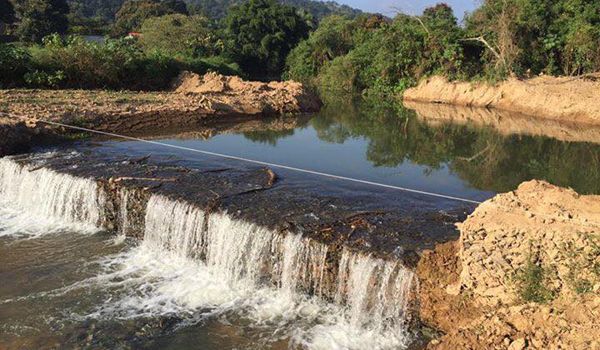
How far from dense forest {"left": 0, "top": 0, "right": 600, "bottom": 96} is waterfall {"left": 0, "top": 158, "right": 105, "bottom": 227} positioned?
10.1 meters

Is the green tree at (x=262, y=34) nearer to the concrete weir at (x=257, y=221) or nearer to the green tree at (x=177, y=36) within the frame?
the green tree at (x=177, y=36)

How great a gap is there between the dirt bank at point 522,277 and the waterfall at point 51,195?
623cm

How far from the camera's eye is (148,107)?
16.0 metres

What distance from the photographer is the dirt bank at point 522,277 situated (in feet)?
14.9

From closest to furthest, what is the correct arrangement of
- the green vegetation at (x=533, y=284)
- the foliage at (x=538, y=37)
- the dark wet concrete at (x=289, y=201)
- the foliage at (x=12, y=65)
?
the green vegetation at (x=533, y=284), the dark wet concrete at (x=289, y=201), the foliage at (x=12, y=65), the foliage at (x=538, y=37)

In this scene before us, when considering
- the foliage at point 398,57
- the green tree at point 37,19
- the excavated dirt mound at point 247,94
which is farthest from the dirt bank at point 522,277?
the green tree at point 37,19

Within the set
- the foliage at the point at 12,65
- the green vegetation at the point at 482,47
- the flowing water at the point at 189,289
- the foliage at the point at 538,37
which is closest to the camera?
the flowing water at the point at 189,289

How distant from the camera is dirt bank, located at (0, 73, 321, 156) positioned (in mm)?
12875

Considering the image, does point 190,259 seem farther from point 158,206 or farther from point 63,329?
point 63,329

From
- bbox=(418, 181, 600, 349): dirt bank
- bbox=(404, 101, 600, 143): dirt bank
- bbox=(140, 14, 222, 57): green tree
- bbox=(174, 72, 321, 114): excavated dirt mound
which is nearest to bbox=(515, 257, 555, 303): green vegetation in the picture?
bbox=(418, 181, 600, 349): dirt bank

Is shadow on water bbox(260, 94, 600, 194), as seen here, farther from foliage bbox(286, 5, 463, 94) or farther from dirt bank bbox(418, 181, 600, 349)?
foliage bbox(286, 5, 463, 94)

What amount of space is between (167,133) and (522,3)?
17807 mm

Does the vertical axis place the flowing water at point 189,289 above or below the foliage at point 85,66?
below

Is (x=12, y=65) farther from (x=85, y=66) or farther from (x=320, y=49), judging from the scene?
(x=320, y=49)
